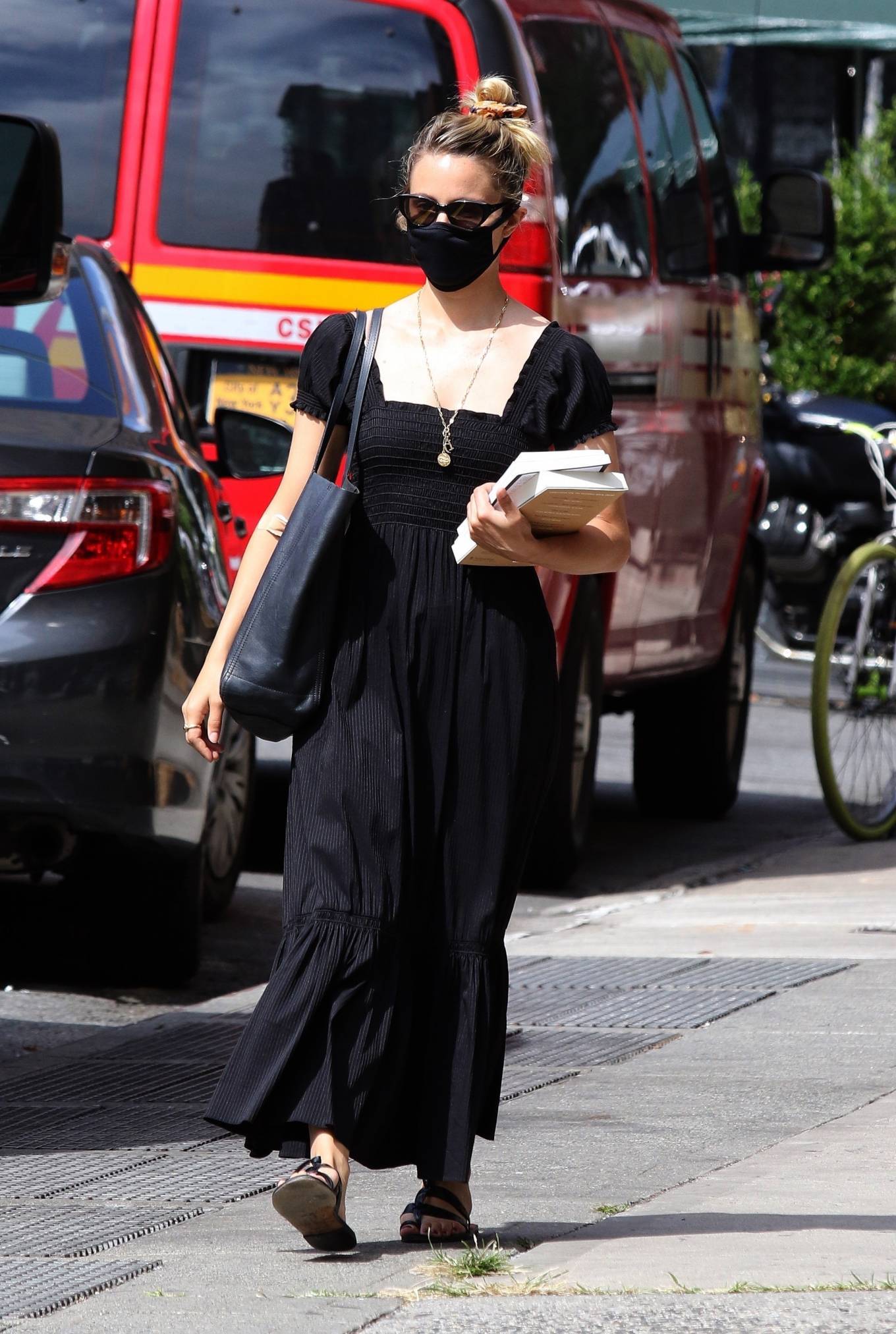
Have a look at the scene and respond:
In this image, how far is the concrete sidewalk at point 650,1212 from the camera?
11.4 feet

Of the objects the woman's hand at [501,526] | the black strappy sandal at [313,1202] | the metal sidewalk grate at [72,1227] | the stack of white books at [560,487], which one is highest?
the stack of white books at [560,487]

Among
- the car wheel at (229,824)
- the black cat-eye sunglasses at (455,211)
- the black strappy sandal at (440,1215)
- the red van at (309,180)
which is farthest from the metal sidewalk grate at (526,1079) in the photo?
the red van at (309,180)

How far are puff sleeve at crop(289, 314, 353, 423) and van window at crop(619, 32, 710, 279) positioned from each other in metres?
4.62

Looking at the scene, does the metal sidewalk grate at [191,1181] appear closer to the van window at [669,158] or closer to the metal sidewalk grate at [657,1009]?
the metal sidewalk grate at [657,1009]

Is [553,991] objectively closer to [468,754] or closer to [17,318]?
[17,318]

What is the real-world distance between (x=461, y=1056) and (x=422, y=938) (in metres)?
0.19

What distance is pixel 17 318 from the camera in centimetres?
625

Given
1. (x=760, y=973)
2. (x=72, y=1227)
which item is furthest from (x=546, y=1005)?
(x=72, y=1227)

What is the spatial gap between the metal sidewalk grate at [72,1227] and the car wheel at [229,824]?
2.65 meters

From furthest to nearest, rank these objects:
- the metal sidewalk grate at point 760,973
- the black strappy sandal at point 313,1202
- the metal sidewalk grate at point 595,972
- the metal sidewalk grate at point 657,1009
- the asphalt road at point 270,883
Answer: the metal sidewalk grate at point 595,972
the metal sidewalk grate at point 760,973
the asphalt road at point 270,883
the metal sidewalk grate at point 657,1009
the black strappy sandal at point 313,1202

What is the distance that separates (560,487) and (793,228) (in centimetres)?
618

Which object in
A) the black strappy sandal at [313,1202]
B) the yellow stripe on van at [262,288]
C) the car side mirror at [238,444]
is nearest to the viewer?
the black strappy sandal at [313,1202]

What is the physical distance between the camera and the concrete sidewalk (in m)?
3.49

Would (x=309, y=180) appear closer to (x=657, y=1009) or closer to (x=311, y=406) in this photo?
(x=657, y=1009)
